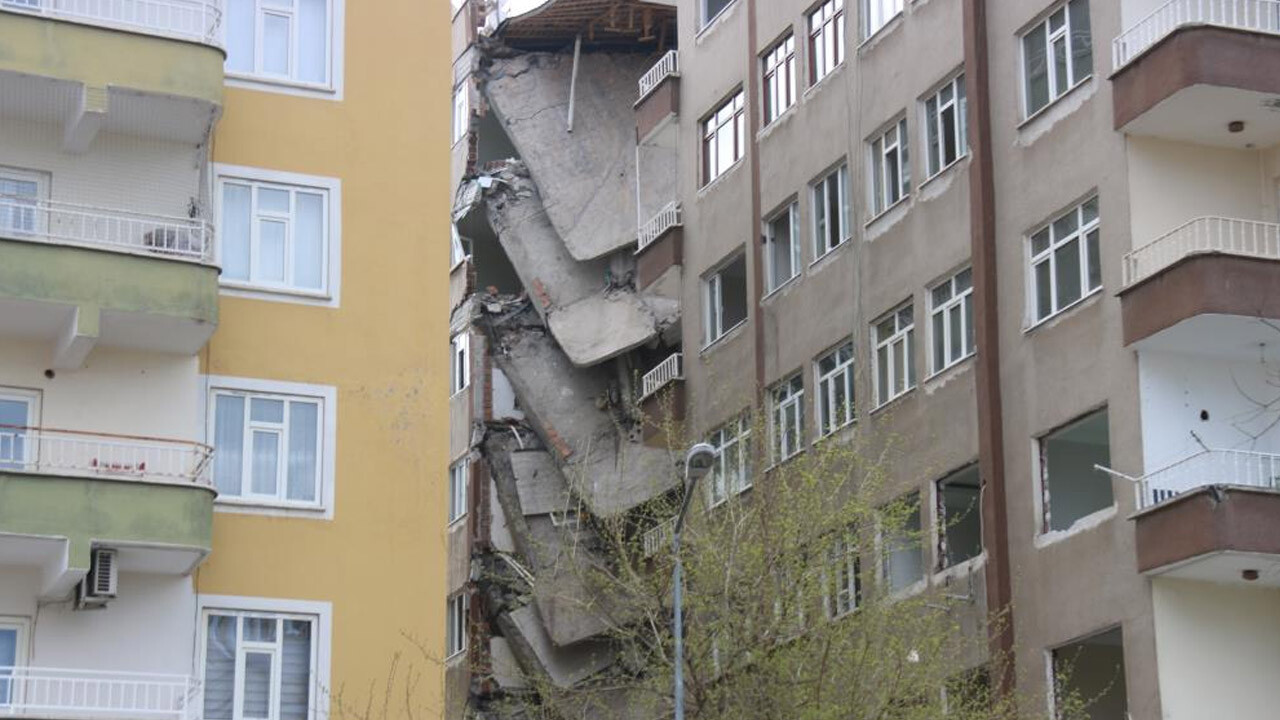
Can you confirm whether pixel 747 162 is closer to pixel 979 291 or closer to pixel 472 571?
pixel 979 291

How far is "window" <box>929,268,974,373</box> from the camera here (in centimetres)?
3878

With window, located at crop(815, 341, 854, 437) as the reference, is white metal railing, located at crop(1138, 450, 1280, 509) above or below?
below

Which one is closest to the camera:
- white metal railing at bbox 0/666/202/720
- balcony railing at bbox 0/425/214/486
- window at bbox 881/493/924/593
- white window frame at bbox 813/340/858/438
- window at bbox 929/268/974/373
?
white metal railing at bbox 0/666/202/720

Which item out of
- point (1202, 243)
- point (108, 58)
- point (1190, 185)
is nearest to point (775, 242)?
point (1190, 185)

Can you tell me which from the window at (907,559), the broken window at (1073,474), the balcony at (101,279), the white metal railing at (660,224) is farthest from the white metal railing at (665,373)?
the balcony at (101,279)

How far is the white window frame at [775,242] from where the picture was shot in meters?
45.6

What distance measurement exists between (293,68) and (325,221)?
2.30m

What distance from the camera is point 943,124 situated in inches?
1592

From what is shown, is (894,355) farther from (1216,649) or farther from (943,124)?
(1216,649)

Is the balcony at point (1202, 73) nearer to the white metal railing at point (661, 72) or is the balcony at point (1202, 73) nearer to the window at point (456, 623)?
the white metal railing at point (661, 72)

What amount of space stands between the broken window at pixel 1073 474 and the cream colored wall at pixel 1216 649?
9.33 feet

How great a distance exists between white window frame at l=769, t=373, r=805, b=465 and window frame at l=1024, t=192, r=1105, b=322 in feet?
25.0

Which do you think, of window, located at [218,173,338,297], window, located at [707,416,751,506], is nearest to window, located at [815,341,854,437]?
window, located at [707,416,751,506]

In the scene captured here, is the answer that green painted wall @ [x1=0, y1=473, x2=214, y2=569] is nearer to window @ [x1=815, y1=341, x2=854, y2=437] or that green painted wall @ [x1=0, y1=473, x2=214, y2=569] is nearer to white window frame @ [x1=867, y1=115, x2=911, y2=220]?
window @ [x1=815, y1=341, x2=854, y2=437]
